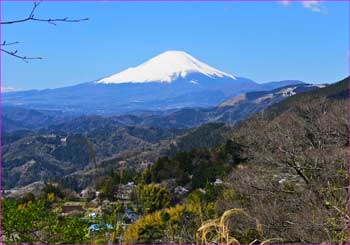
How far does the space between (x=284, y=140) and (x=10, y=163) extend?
164770 millimetres

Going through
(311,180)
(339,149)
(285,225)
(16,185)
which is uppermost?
(339,149)

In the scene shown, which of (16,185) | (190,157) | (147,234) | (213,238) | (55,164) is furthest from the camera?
(55,164)

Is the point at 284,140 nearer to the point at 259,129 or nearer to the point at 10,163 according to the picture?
the point at 259,129

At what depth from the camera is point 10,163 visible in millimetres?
166875

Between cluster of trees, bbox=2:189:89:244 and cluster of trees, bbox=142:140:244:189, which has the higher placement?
cluster of trees, bbox=2:189:89:244

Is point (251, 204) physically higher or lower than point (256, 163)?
lower

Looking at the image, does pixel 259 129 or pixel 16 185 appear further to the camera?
pixel 16 185

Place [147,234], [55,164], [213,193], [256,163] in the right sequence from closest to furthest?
[256,163] → [147,234] → [213,193] → [55,164]

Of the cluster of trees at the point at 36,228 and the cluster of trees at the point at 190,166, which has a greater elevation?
the cluster of trees at the point at 36,228

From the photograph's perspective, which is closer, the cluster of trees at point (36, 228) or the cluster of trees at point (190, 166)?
the cluster of trees at point (36, 228)

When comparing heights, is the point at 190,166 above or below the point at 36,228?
below

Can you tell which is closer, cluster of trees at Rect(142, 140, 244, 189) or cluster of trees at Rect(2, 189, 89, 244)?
cluster of trees at Rect(2, 189, 89, 244)

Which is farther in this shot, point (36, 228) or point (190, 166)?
point (190, 166)

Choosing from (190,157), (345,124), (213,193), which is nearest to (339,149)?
(345,124)
